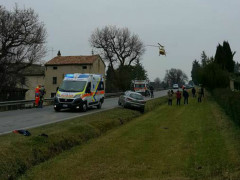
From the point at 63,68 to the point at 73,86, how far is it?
1552 inches

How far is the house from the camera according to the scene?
57.8 m

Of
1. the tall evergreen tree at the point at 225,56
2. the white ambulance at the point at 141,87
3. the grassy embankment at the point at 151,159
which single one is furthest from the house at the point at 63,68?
the grassy embankment at the point at 151,159

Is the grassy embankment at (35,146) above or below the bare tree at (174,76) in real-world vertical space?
below

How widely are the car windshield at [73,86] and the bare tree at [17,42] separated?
1649cm

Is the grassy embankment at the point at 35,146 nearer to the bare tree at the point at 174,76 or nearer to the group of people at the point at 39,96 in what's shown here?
the group of people at the point at 39,96

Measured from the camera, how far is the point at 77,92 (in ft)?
65.5

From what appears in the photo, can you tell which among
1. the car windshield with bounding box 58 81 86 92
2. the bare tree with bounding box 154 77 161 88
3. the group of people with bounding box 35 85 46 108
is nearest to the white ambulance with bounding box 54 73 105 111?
the car windshield with bounding box 58 81 86 92

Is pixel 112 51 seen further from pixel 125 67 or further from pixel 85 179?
pixel 85 179

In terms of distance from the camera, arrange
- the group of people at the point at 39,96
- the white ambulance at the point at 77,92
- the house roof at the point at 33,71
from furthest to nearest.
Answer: the house roof at the point at 33,71 → the group of people at the point at 39,96 → the white ambulance at the point at 77,92

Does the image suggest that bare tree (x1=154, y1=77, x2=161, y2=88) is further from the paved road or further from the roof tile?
the paved road

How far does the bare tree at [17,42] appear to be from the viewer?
34.0 metres

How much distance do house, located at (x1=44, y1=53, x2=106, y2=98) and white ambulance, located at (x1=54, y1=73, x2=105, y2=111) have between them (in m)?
36.0

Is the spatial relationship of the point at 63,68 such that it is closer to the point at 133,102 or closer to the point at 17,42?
the point at 17,42

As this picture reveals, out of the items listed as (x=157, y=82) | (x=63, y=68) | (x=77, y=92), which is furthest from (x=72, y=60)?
(x=157, y=82)
